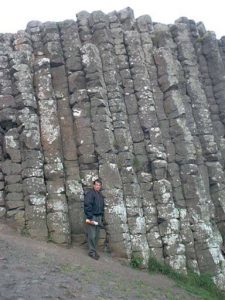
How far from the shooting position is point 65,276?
12.8 m

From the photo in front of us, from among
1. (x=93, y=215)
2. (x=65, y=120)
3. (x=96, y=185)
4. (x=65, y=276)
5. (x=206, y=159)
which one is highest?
(x=65, y=120)

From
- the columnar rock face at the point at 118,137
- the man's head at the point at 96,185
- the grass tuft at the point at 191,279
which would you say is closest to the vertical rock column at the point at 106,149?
the columnar rock face at the point at 118,137

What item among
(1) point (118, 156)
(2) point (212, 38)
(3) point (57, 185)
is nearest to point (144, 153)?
(1) point (118, 156)

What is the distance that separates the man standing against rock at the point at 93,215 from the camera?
621 inches

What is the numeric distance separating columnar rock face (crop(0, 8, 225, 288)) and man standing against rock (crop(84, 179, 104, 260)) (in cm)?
84

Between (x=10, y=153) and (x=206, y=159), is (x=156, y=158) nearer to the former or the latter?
(x=206, y=159)

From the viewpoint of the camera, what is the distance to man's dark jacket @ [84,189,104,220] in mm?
15968

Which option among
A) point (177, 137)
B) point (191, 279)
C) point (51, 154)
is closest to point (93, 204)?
point (51, 154)

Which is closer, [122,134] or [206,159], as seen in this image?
[122,134]

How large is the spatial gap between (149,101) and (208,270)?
8.17 m

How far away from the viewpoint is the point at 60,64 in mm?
20812

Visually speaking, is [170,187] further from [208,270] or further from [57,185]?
[57,185]

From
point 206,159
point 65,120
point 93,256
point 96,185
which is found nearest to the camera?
point 93,256

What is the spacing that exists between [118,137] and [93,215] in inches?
172
